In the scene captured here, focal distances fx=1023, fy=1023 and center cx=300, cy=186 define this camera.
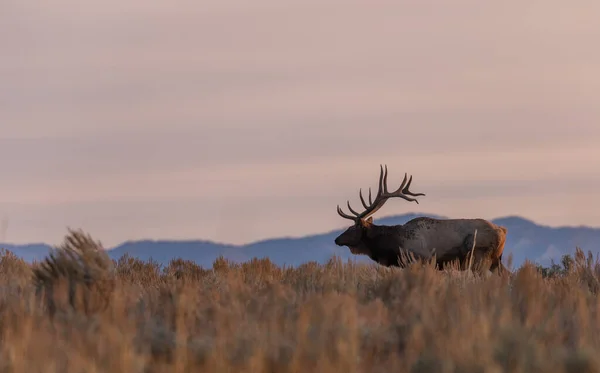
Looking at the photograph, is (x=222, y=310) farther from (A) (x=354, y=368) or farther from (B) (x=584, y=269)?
(B) (x=584, y=269)

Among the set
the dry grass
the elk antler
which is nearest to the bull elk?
the elk antler

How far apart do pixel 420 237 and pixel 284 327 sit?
44.8ft

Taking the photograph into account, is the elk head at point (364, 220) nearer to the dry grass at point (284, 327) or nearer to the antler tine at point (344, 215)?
the antler tine at point (344, 215)

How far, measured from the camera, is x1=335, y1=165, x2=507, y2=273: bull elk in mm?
20031

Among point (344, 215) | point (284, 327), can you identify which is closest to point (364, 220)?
point (344, 215)

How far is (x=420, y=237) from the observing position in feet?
67.7

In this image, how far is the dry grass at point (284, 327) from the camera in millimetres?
6227

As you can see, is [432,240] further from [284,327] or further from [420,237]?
[284,327]

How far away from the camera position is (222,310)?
7.70 metres

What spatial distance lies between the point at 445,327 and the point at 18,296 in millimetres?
4043

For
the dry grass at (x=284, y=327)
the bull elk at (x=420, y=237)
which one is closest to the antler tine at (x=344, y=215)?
the bull elk at (x=420, y=237)

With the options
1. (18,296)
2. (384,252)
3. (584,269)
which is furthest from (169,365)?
(384,252)

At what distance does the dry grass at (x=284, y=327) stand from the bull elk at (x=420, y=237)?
9855 millimetres

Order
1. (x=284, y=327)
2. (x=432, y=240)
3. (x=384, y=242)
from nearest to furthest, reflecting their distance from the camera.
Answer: (x=284, y=327) → (x=432, y=240) → (x=384, y=242)
